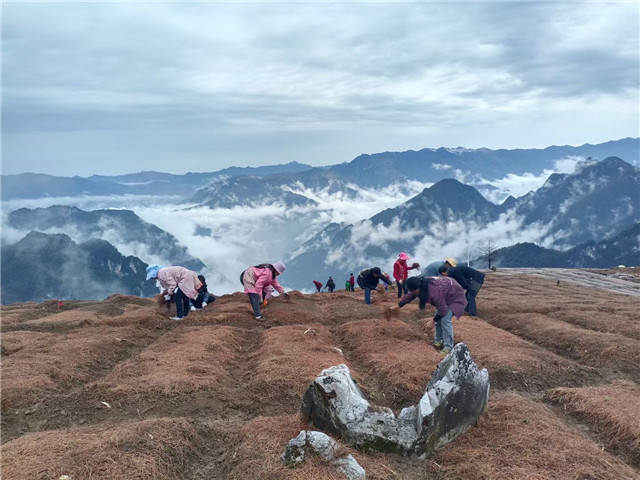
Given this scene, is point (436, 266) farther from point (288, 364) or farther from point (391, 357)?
point (288, 364)

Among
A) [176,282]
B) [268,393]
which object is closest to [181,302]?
[176,282]

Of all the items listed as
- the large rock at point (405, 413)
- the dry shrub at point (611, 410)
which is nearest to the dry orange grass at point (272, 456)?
the large rock at point (405, 413)

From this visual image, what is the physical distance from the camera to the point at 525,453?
8602 millimetres

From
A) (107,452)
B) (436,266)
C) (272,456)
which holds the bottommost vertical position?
(272,456)

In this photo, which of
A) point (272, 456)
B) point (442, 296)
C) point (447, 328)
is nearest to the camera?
point (272, 456)

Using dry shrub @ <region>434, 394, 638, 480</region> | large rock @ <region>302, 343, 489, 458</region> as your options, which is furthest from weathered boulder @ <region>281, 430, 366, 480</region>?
dry shrub @ <region>434, 394, 638, 480</region>

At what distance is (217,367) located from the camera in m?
14.5

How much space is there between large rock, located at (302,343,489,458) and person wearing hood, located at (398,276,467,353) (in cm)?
570

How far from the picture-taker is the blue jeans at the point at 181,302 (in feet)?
73.2

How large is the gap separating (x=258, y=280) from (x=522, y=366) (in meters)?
12.1

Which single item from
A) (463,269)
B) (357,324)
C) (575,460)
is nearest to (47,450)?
(575,460)

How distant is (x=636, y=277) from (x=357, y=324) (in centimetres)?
6673

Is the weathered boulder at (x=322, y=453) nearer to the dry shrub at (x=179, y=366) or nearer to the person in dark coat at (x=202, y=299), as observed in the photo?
the dry shrub at (x=179, y=366)

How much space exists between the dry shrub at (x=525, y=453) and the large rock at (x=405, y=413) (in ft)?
1.30
